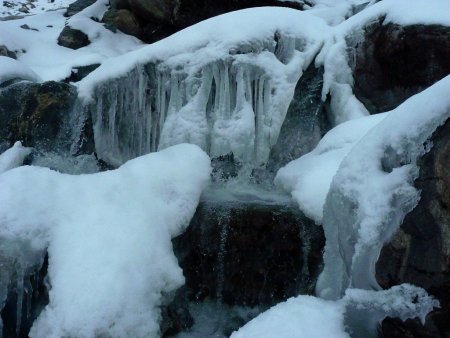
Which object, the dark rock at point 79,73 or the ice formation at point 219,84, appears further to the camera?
the dark rock at point 79,73

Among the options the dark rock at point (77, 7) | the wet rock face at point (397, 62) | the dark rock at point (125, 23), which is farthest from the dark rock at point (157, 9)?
the wet rock face at point (397, 62)

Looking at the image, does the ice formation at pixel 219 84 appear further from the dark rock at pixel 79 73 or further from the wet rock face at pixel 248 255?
the dark rock at pixel 79 73

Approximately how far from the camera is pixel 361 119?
4617 mm

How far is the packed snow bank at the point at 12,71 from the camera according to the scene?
6.73m

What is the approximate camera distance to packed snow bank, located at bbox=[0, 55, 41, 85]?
22.1ft

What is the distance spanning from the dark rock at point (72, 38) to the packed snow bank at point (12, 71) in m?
3.08

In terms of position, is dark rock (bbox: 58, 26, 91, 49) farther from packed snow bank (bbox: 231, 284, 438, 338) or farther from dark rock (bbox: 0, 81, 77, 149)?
packed snow bank (bbox: 231, 284, 438, 338)

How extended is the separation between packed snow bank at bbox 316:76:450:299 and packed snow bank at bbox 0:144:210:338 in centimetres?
119

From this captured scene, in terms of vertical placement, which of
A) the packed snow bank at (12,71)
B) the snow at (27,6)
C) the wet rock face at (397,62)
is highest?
the wet rock face at (397,62)

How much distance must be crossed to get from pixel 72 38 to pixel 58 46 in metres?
0.34

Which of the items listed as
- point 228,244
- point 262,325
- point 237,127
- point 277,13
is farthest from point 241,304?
point 277,13

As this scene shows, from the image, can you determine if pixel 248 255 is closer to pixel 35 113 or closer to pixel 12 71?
pixel 35 113

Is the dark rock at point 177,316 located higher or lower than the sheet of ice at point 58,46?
higher

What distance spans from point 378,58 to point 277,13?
4.02ft
